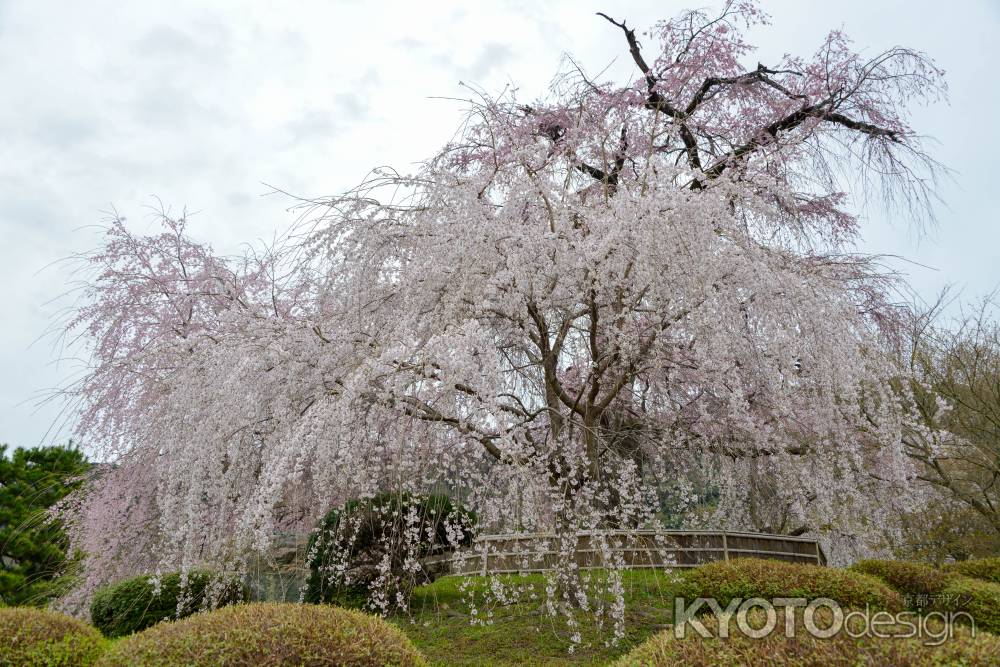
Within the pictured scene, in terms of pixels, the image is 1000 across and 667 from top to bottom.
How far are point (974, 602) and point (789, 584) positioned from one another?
1740mm

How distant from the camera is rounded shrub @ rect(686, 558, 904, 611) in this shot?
4961 millimetres

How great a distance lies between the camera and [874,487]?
7.08 meters

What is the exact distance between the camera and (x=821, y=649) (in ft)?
8.13

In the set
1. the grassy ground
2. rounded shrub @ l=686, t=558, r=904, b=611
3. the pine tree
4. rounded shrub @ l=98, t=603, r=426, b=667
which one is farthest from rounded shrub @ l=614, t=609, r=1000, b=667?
the pine tree

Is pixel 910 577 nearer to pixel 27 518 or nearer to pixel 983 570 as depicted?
pixel 983 570

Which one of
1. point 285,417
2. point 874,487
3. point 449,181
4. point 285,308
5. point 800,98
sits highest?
point 800,98

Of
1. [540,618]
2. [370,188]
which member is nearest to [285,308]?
[370,188]

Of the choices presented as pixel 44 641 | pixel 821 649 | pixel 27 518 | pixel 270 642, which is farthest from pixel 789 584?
pixel 27 518

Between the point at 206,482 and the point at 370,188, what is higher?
the point at 370,188

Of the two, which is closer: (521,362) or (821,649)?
(821,649)

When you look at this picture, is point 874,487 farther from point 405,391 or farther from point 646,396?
point 405,391

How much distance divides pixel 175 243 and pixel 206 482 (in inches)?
215

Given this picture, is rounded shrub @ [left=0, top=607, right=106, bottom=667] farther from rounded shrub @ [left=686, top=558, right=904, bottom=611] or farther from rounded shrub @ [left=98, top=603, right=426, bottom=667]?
rounded shrub @ [left=686, top=558, right=904, bottom=611]

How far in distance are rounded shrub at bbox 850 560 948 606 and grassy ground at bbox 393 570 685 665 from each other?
198cm
